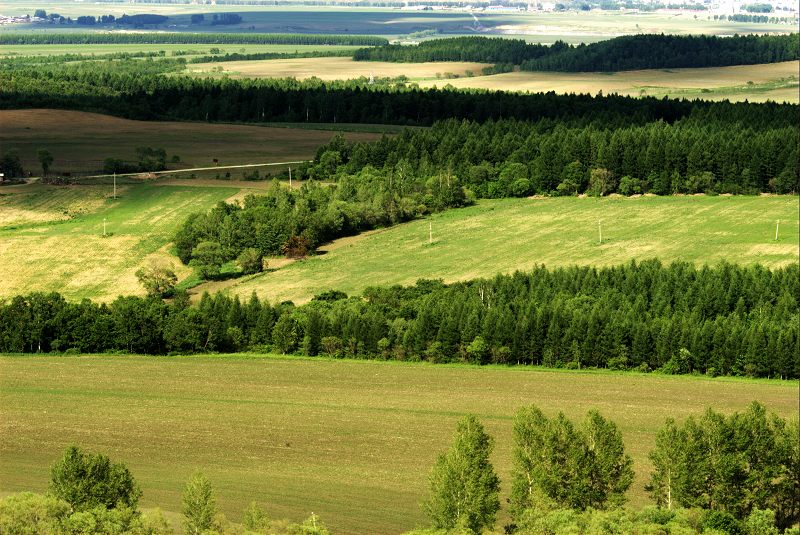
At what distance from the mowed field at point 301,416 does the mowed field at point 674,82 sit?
344 ft

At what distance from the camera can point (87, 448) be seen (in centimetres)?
5419

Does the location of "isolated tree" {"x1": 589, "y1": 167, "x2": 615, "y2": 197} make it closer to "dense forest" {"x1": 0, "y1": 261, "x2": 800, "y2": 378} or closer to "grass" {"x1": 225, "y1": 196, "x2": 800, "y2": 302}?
"grass" {"x1": 225, "y1": 196, "x2": 800, "y2": 302}

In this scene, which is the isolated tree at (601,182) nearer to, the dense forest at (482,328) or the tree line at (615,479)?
the dense forest at (482,328)

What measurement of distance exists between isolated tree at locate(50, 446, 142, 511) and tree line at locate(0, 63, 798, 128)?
310ft

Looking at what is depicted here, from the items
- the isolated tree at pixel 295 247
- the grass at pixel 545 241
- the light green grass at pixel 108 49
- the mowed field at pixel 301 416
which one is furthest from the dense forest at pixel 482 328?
the light green grass at pixel 108 49

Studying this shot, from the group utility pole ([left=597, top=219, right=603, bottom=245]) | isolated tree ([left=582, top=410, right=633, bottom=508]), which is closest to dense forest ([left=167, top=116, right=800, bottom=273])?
utility pole ([left=597, top=219, right=603, bottom=245])

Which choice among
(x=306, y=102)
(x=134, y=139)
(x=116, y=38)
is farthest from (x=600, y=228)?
(x=306, y=102)

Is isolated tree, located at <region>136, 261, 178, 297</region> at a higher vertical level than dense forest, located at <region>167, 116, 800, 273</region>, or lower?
lower

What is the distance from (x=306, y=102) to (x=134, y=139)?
98.8 ft

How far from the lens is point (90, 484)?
145ft

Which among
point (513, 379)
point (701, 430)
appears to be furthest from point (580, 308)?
point (701, 430)

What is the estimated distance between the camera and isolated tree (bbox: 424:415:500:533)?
44844 mm

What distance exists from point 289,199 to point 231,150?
30.1 metres

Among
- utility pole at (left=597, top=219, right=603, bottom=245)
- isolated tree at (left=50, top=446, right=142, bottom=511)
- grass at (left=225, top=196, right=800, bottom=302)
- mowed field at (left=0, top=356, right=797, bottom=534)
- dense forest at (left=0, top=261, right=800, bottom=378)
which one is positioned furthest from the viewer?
utility pole at (left=597, top=219, right=603, bottom=245)
